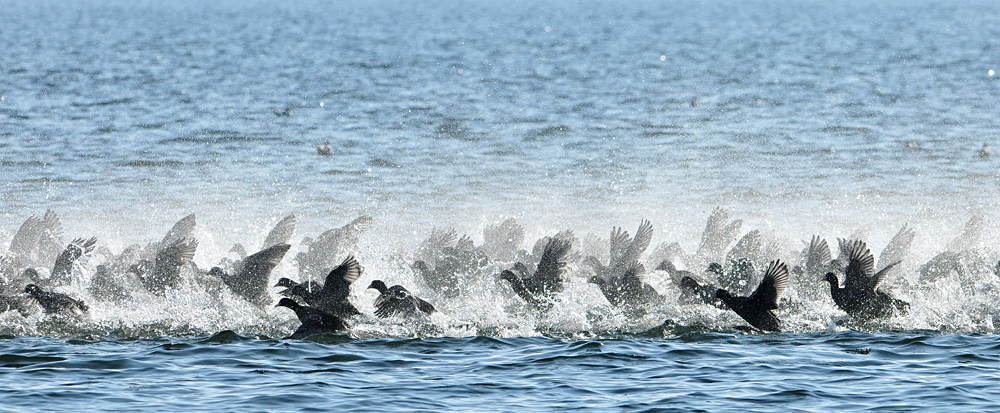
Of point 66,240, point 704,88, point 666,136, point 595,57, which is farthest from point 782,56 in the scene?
A: point 66,240

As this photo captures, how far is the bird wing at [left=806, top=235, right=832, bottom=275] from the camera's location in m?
14.9

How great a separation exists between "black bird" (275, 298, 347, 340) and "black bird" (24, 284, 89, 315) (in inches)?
97.6

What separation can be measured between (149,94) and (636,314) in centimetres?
2609

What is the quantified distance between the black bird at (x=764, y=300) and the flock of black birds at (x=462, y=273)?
0.5 inches

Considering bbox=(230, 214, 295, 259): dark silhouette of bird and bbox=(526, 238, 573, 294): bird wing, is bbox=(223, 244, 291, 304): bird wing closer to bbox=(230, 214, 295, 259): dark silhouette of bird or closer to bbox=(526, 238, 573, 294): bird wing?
bbox=(230, 214, 295, 259): dark silhouette of bird

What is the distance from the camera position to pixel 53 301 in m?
13.0

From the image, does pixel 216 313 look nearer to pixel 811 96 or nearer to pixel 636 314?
pixel 636 314

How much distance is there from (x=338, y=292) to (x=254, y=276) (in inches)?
73.8

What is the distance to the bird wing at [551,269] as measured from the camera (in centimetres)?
1381

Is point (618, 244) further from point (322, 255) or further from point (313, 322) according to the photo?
point (313, 322)

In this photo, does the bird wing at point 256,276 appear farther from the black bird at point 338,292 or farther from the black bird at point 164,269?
the black bird at point 338,292

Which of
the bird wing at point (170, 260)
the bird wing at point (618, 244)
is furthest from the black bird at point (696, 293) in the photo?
the bird wing at point (170, 260)

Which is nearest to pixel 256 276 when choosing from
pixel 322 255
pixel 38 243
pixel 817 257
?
pixel 322 255

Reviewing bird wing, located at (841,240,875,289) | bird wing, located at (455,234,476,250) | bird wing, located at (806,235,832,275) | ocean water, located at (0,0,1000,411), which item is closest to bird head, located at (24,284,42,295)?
ocean water, located at (0,0,1000,411)
